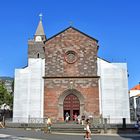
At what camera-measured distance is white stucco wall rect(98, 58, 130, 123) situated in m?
37.9

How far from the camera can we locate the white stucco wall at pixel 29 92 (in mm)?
38594

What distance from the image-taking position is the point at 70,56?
1594 inches

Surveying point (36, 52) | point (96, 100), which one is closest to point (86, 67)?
point (96, 100)

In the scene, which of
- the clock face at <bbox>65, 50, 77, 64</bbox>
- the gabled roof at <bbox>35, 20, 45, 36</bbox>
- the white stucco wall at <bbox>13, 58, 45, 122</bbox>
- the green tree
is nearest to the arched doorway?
the white stucco wall at <bbox>13, 58, 45, 122</bbox>

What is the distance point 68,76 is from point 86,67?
288 cm

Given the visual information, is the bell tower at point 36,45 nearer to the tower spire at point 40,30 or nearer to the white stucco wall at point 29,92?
the tower spire at point 40,30

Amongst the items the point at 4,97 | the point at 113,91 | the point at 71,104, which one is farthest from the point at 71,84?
the point at 4,97

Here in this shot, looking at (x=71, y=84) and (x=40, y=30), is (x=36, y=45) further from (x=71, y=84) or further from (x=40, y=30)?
(x=71, y=84)

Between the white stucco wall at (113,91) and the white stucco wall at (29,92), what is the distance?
8367mm

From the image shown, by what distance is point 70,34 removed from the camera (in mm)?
41500

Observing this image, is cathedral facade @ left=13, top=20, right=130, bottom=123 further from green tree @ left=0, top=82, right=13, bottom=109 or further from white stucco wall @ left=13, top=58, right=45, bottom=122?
green tree @ left=0, top=82, right=13, bottom=109

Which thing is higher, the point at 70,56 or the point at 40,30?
the point at 40,30

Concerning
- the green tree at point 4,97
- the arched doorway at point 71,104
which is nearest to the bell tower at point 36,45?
the green tree at point 4,97

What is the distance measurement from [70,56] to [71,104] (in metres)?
6.85
